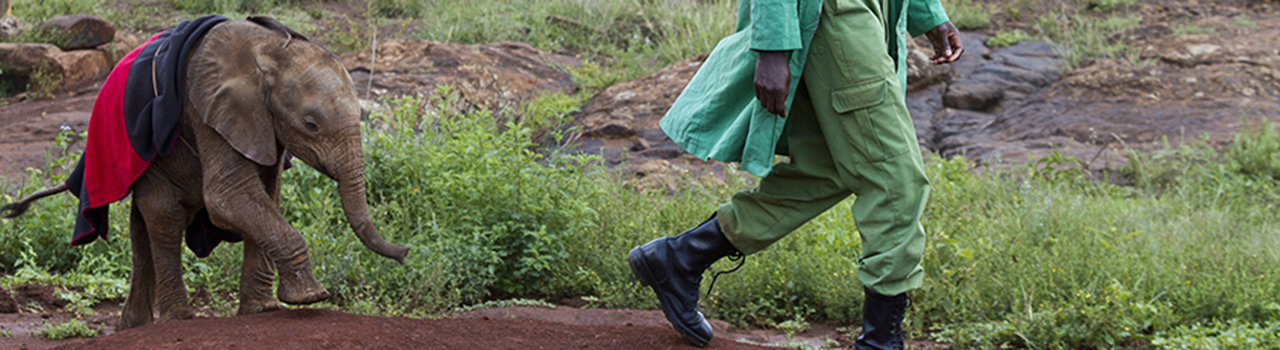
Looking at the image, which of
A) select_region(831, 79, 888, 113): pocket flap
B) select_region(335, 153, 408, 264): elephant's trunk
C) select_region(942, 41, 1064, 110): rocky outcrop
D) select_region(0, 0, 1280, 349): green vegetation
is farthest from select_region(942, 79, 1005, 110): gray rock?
select_region(335, 153, 408, 264): elephant's trunk

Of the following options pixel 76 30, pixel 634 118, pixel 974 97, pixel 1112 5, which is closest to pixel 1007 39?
pixel 974 97

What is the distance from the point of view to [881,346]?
2998 mm

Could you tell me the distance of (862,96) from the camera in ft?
9.13

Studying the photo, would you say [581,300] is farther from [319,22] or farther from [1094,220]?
[319,22]

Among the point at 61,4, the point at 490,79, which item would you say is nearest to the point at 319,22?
the point at 61,4

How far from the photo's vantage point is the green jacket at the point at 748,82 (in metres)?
2.74

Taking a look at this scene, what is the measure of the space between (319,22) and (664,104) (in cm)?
561

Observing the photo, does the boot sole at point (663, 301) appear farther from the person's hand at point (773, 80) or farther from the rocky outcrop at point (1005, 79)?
the rocky outcrop at point (1005, 79)

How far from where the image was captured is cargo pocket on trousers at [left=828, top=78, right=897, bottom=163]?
2.79m

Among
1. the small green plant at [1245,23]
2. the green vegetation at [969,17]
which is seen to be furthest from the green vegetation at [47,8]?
the small green plant at [1245,23]

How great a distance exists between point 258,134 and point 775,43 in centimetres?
162

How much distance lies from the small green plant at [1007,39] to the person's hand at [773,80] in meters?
9.57

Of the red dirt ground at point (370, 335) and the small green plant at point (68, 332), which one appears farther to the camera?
the small green plant at point (68, 332)

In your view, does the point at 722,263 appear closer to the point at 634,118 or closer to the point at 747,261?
the point at 747,261
